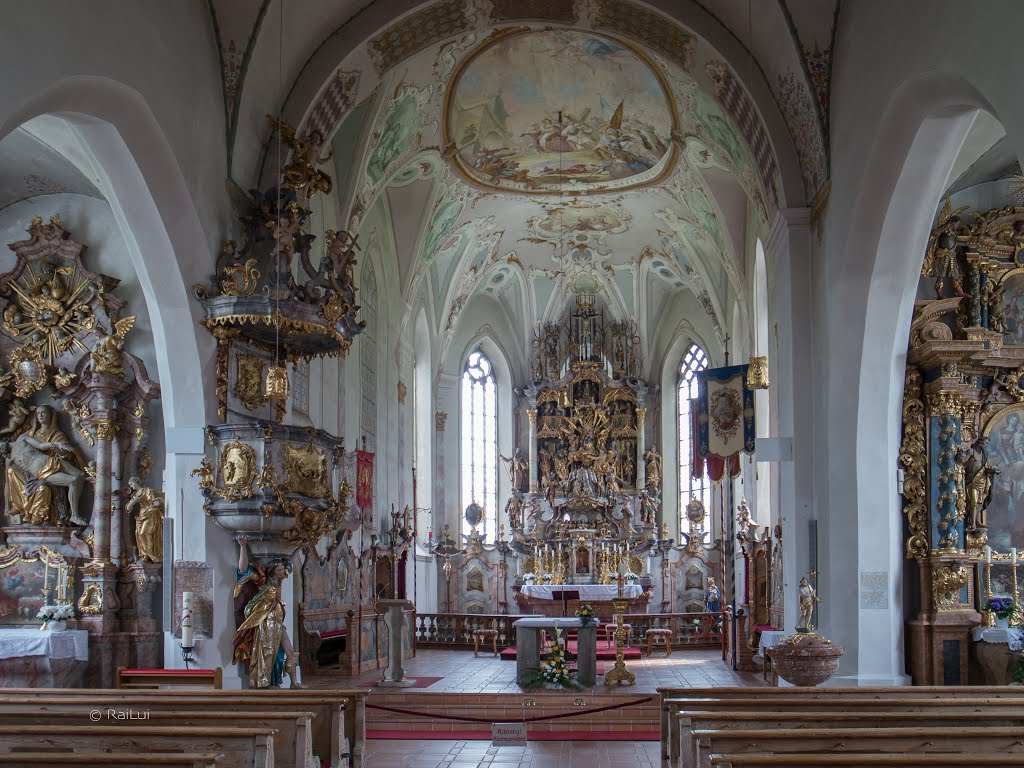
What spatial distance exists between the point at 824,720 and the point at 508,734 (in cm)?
414

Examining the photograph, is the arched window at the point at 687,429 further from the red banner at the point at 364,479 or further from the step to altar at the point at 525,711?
the step to altar at the point at 525,711

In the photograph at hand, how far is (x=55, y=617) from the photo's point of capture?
41.5 feet

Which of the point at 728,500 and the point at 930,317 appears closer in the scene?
the point at 930,317

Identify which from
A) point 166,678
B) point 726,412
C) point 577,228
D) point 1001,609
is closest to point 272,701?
point 166,678

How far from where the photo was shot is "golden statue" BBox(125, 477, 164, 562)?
13.2 meters

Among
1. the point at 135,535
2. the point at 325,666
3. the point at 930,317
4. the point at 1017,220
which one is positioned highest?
the point at 1017,220

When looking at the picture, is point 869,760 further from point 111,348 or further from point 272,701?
point 111,348

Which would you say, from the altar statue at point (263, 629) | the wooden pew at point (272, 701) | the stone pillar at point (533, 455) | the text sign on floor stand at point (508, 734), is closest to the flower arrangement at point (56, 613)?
the altar statue at point (263, 629)

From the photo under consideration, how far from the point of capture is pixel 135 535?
1337 cm

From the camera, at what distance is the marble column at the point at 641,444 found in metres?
28.9

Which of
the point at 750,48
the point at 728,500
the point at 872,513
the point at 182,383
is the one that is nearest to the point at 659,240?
the point at 728,500

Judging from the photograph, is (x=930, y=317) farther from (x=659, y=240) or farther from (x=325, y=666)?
(x=659, y=240)

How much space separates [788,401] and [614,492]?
1465 cm

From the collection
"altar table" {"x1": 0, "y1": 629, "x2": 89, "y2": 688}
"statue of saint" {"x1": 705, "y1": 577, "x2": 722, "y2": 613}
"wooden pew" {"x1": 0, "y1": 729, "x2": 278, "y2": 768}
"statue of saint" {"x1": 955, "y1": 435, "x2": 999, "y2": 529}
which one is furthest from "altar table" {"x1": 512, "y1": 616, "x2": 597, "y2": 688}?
"statue of saint" {"x1": 705, "y1": 577, "x2": 722, "y2": 613}
